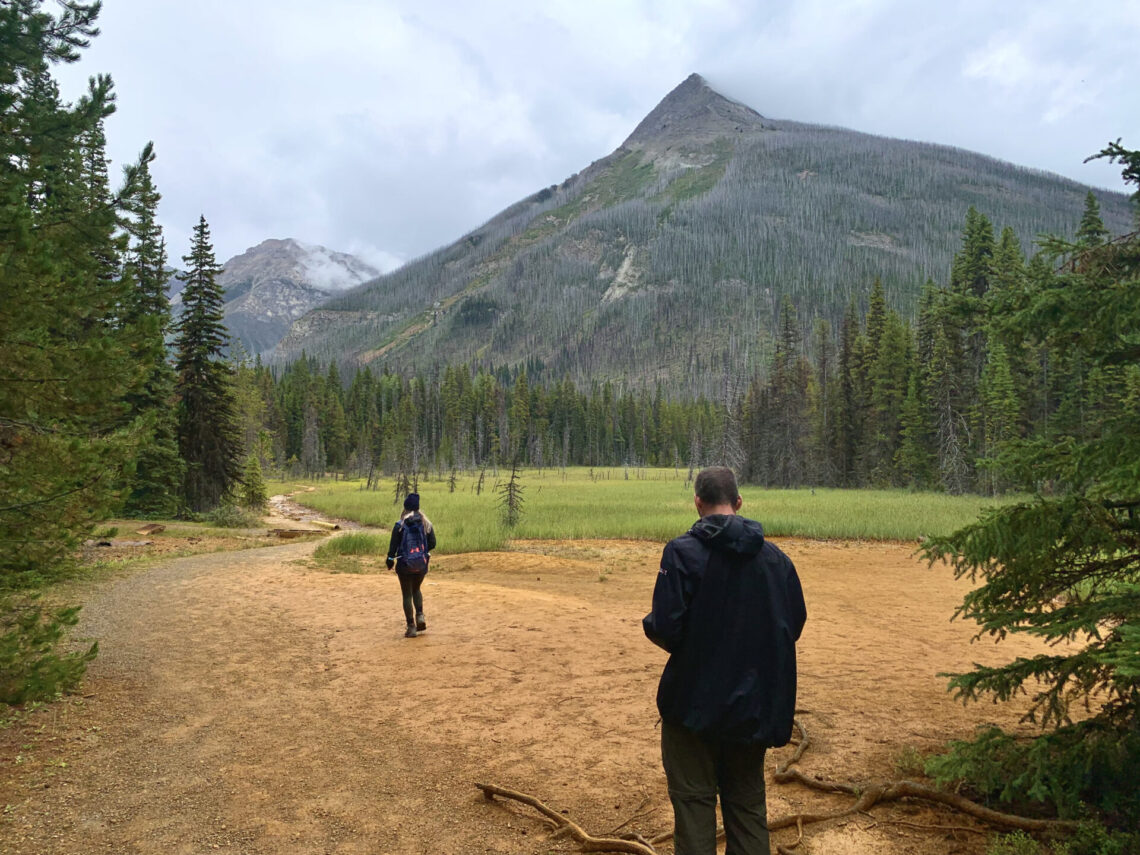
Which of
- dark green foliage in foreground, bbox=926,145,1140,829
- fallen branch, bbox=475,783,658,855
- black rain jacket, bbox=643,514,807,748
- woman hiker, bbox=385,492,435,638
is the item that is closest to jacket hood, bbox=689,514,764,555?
black rain jacket, bbox=643,514,807,748

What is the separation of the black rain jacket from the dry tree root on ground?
1.46 metres

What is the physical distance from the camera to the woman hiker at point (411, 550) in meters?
9.31

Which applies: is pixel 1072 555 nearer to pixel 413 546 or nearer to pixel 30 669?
pixel 30 669

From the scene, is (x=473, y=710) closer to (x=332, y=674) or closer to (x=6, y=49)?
(x=332, y=674)

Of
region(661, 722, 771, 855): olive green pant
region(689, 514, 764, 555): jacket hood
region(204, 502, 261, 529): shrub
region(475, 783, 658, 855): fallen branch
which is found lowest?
region(204, 502, 261, 529): shrub

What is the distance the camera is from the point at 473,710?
671cm

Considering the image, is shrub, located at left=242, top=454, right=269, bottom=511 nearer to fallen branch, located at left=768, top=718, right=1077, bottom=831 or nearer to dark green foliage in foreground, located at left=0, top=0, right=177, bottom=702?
dark green foliage in foreground, located at left=0, top=0, right=177, bottom=702

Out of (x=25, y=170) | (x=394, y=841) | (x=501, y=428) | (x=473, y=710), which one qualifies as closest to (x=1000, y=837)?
(x=394, y=841)

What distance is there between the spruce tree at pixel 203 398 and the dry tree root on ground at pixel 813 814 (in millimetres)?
29759

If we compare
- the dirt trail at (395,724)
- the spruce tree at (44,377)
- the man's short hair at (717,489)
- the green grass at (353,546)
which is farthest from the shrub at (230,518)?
the man's short hair at (717,489)

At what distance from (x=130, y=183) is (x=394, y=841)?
8.24 meters

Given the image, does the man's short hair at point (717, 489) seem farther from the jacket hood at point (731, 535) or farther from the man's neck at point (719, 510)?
the jacket hood at point (731, 535)

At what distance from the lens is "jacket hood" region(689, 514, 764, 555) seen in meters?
3.00

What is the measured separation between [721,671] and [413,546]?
7.10m
